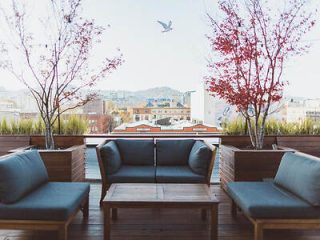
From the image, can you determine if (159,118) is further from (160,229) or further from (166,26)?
(160,229)

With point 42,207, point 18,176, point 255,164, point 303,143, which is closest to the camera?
point 42,207

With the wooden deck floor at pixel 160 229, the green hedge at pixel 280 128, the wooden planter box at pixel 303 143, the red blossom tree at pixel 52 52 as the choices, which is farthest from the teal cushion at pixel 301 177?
the red blossom tree at pixel 52 52

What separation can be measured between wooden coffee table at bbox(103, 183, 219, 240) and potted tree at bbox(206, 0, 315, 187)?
1.31 meters

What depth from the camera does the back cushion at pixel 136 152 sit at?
4254mm

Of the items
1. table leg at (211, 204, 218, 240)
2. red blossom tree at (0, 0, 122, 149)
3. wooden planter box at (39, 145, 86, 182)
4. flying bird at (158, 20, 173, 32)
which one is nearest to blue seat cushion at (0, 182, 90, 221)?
wooden planter box at (39, 145, 86, 182)

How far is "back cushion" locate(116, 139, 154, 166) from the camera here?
14.0 ft

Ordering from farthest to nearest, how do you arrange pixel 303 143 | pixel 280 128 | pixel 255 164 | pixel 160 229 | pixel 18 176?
1. pixel 280 128
2. pixel 303 143
3. pixel 255 164
4. pixel 160 229
5. pixel 18 176

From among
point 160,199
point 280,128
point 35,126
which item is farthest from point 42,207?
point 280,128

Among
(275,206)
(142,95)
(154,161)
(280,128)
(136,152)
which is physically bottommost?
(275,206)

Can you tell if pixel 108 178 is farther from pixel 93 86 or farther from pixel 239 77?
pixel 239 77

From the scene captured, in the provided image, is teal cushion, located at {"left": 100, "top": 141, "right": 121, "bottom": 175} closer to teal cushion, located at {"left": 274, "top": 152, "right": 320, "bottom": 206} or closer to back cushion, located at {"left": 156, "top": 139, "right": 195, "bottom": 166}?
back cushion, located at {"left": 156, "top": 139, "right": 195, "bottom": 166}

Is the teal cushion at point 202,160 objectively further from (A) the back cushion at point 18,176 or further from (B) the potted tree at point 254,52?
(A) the back cushion at point 18,176

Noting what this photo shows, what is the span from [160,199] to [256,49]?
267cm

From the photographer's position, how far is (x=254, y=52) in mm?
4297
